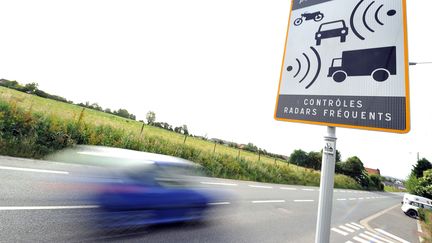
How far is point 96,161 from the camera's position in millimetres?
4039

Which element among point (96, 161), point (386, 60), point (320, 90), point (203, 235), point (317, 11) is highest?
point (317, 11)

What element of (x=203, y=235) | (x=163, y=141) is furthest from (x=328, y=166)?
(x=163, y=141)

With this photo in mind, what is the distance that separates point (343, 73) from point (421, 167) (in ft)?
178

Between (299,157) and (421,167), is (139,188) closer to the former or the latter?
(421,167)

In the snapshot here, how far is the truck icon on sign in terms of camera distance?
1.52 metres

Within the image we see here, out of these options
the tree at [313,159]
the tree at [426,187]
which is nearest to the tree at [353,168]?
the tree at [313,159]

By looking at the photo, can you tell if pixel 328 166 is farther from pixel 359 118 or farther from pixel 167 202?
pixel 167 202

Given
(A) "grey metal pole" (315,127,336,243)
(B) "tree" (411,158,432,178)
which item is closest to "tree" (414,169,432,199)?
(B) "tree" (411,158,432,178)

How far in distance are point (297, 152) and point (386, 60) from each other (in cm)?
7386

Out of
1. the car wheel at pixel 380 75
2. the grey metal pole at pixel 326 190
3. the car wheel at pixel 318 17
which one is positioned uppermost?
the car wheel at pixel 318 17

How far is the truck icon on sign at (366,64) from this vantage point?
1516 mm

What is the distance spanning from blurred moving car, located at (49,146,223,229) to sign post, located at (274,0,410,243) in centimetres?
309

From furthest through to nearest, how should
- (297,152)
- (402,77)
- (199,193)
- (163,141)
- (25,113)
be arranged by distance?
(297,152), (163,141), (25,113), (199,193), (402,77)

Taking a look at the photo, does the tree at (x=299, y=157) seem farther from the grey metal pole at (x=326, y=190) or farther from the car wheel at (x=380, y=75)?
the car wheel at (x=380, y=75)
